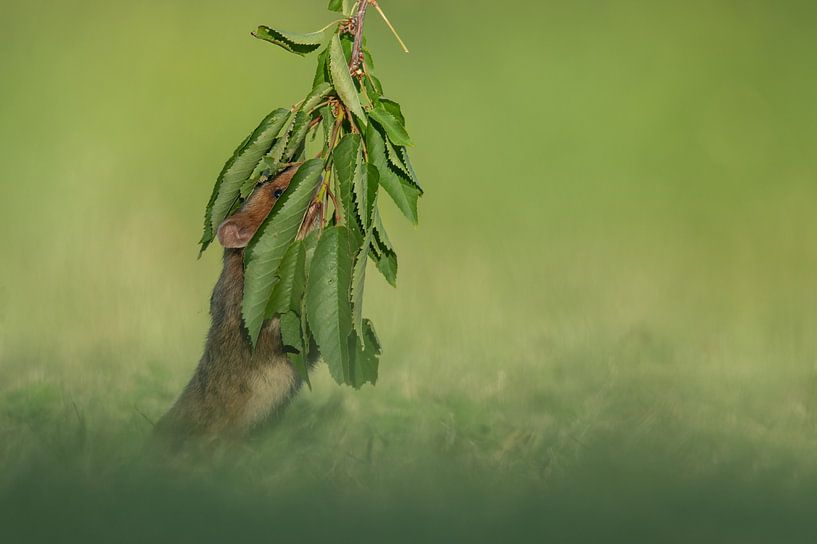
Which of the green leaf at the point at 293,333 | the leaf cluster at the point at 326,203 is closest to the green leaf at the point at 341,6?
the leaf cluster at the point at 326,203

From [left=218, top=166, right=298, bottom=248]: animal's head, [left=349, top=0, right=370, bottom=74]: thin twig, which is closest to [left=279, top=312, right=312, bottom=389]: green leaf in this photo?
[left=218, top=166, right=298, bottom=248]: animal's head

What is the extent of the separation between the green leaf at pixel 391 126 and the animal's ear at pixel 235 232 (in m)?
0.73

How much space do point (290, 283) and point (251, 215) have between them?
567 mm

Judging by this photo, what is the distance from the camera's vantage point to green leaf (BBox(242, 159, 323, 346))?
15.9 feet

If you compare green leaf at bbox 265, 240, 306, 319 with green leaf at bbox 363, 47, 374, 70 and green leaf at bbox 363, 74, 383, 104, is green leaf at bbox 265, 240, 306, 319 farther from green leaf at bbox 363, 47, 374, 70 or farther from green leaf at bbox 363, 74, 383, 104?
green leaf at bbox 363, 47, 374, 70

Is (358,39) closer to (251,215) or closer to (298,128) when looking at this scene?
(298,128)

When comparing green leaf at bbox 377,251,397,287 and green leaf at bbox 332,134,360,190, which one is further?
green leaf at bbox 377,251,397,287

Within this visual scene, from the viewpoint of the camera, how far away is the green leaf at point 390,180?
16.0ft

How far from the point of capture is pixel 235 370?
5348mm

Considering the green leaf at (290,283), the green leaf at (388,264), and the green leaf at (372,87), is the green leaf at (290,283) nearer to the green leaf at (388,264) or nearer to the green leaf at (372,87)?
the green leaf at (388,264)

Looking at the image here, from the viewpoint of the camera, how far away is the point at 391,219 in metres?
8.80

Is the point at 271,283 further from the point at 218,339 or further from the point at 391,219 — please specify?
the point at 391,219

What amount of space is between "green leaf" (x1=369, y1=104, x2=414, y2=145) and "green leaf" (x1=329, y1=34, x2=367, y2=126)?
86mm

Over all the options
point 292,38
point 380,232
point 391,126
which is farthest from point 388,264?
point 292,38
